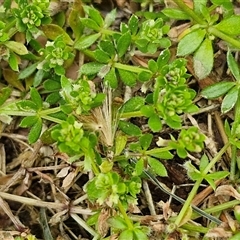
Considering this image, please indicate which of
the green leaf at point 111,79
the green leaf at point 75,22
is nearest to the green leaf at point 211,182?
the green leaf at point 111,79

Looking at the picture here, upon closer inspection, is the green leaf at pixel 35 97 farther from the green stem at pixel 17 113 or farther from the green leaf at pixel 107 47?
the green leaf at pixel 107 47

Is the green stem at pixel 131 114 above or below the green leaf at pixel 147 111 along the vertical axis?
below

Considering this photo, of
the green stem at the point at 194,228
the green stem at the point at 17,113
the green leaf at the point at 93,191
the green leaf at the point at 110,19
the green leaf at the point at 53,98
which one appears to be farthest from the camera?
the green leaf at the point at 110,19

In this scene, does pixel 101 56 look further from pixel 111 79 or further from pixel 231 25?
pixel 231 25

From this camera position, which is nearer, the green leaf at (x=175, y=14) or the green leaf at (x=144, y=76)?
the green leaf at (x=144, y=76)

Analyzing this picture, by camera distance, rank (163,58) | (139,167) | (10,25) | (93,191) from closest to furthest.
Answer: (93,191)
(139,167)
(163,58)
(10,25)

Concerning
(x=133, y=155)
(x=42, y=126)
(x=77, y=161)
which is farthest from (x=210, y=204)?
(x=42, y=126)

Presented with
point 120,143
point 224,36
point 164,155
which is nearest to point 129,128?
point 120,143
